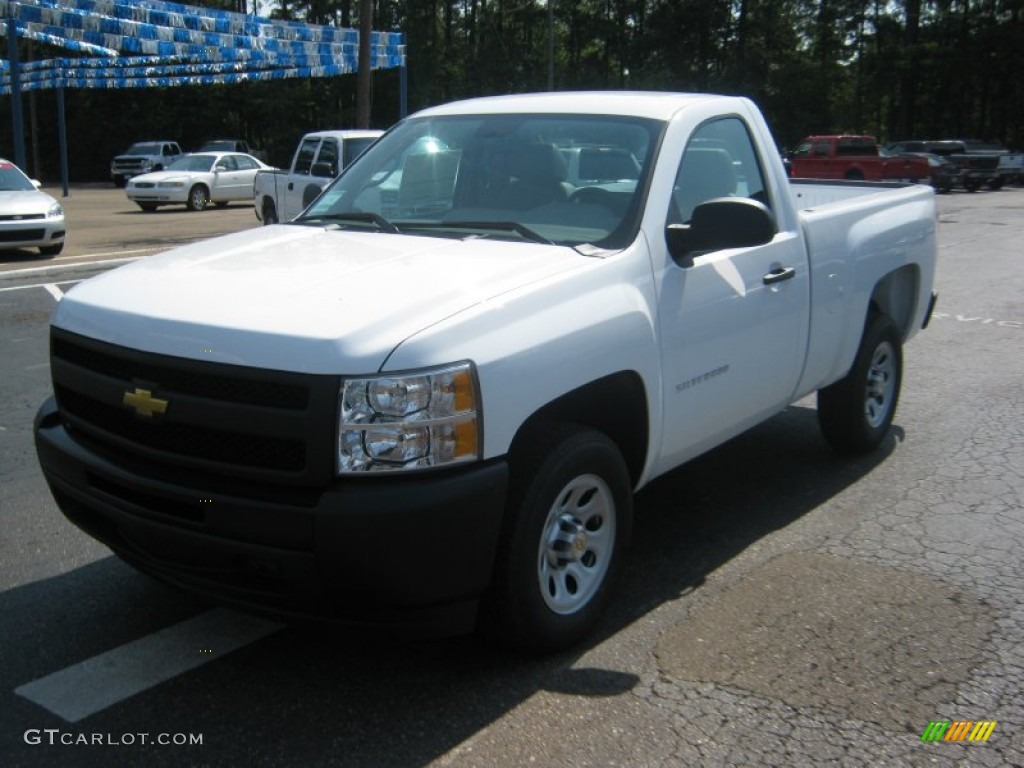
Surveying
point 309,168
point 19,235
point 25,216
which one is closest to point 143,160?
point 309,168

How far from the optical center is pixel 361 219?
4414 millimetres

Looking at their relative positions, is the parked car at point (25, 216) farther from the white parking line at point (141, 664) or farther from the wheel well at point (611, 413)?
the wheel well at point (611, 413)

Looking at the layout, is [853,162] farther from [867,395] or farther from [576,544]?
[576,544]

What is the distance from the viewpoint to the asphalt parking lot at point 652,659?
10.00ft

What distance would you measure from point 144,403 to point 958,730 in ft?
8.73

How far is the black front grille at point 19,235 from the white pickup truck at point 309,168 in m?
3.78

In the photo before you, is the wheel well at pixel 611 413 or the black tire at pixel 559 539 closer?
the black tire at pixel 559 539

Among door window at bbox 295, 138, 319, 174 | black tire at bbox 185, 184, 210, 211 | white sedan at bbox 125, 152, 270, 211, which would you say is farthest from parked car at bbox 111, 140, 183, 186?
door window at bbox 295, 138, 319, 174

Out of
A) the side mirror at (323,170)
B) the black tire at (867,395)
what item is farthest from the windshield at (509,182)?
the side mirror at (323,170)

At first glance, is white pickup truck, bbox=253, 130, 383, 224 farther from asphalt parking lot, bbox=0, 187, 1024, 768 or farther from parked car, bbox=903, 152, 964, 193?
parked car, bbox=903, 152, 964, 193

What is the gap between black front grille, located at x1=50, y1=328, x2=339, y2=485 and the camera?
2896 mm

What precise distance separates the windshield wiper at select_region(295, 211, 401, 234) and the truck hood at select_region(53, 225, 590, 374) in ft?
0.56

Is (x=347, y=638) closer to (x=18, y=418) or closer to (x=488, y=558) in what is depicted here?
(x=488, y=558)

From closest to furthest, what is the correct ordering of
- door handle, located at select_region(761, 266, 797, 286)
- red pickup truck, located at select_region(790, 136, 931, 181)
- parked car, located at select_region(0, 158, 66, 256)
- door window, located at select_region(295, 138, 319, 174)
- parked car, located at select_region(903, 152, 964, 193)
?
door handle, located at select_region(761, 266, 797, 286), parked car, located at select_region(0, 158, 66, 256), door window, located at select_region(295, 138, 319, 174), red pickup truck, located at select_region(790, 136, 931, 181), parked car, located at select_region(903, 152, 964, 193)
